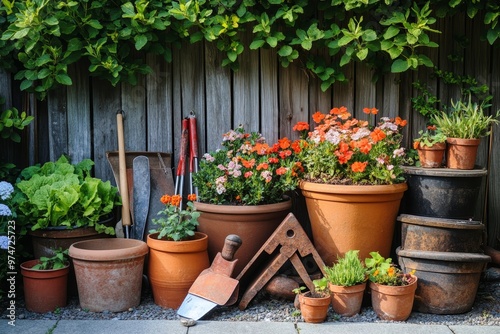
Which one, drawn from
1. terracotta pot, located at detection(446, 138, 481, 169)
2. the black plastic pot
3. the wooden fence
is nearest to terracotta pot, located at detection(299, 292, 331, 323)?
the black plastic pot

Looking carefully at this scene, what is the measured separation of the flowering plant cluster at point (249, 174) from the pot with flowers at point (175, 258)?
1.05 feet

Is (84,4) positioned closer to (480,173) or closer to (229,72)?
(229,72)

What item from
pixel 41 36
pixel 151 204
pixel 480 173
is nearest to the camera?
pixel 480 173

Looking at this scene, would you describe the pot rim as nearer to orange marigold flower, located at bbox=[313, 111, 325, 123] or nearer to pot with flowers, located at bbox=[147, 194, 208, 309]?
pot with flowers, located at bbox=[147, 194, 208, 309]

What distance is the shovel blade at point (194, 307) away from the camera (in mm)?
3332

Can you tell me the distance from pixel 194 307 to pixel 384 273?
1106mm

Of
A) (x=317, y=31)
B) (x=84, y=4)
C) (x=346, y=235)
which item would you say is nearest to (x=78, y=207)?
(x=84, y=4)

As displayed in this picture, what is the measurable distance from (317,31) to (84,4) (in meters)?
1.56

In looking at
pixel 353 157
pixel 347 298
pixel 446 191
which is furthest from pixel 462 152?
pixel 347 298

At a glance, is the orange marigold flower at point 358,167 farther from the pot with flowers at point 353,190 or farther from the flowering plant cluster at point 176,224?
the flowering plant cluster at point 176,224

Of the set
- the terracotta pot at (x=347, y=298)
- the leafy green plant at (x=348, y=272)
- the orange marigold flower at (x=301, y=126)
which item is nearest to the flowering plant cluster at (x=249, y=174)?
the orange marigold flower at (x=301, y=126)

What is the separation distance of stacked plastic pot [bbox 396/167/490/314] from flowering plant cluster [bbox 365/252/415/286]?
0.11 m

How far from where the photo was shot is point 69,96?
4270mm

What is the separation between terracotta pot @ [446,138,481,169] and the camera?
3688 millimetres
